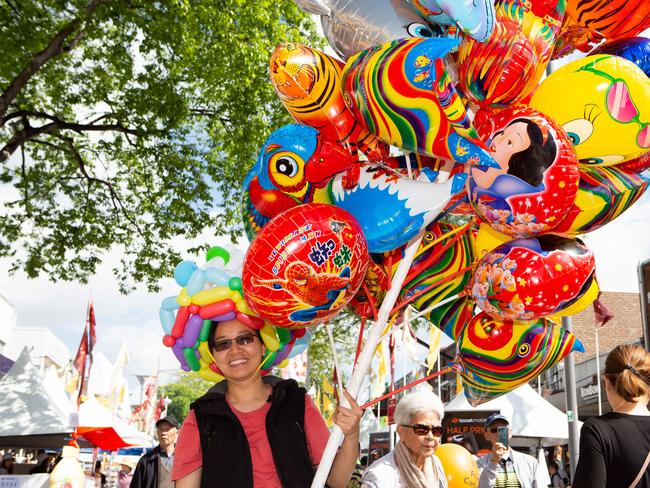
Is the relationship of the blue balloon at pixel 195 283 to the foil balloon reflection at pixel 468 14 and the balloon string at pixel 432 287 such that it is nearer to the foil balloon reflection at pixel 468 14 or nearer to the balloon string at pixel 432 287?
the balloon string at pixel 432 287

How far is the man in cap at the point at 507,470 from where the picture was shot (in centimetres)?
514


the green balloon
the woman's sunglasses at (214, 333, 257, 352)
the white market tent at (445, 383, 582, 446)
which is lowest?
the white market tent at (445, 383, 582, 446)

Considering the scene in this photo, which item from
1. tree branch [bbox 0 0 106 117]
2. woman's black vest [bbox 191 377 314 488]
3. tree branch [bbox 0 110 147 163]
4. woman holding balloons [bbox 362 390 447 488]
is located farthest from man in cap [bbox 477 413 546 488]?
tree branch [bbox 0 110 147 163]

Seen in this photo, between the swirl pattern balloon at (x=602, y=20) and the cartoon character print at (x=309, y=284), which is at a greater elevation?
the swirl pattern balloon at (x=602, y=20)

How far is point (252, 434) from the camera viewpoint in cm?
275

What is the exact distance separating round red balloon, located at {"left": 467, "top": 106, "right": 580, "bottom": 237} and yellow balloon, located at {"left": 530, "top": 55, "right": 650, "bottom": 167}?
7.3 inches

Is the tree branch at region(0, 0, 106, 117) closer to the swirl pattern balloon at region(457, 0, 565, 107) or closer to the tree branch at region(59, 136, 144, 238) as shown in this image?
the tree branch at region(59, 136, 144, 238)

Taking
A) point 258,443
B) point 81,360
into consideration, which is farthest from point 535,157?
point 81,360

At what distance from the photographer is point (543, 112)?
271cm

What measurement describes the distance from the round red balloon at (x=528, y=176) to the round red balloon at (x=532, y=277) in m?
0.18

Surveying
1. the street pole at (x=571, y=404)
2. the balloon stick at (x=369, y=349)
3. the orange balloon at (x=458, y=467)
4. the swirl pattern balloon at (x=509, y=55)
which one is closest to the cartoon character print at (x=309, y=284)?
the balloon stick at (x=369, y=349)

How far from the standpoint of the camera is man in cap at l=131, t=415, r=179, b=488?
5.52 m

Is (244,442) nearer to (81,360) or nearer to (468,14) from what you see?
(468,14)

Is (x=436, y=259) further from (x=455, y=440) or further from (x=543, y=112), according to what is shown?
(x=455, y=440)
